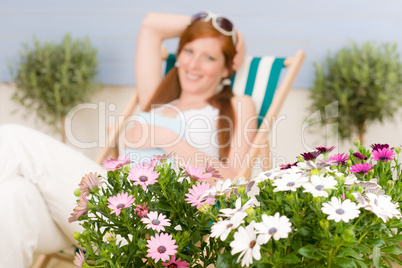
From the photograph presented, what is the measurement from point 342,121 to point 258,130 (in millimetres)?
1106

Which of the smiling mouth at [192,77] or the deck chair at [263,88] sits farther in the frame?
the smiling mouth at [192,77]

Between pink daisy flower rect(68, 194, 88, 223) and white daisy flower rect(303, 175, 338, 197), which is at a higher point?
white daisy flower rect(303, 175, 338, 197)

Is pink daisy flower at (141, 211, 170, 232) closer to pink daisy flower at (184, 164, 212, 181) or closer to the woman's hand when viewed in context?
pink daisy flower at (184, 164, 212, 181)

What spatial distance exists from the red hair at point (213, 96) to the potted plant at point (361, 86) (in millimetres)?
936

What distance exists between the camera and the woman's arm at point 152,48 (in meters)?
2.05

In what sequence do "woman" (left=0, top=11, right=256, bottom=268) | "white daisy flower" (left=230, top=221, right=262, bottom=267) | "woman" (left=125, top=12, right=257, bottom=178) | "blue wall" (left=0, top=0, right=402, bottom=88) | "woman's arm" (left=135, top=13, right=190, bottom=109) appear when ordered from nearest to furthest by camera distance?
1. "white daisy flower" (left=230, top=221, right=262, bottom=267)
2. "woman" (left=0, top=11, right=256, bottom=268)
3. "woman" (left=125, top=12, right=257, bottom=178)
4. "woman's arm" (left=135, top=13, right=190, bottom=109)
5. "blue wall" (left=0, top=0, right=402, bottom=88)

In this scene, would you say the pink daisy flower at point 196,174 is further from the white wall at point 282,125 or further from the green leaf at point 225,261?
the white wall at point 282,125

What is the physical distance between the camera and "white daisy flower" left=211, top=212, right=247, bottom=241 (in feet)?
1.59

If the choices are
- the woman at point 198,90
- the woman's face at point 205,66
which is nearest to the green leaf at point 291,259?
the woman at point 198,90

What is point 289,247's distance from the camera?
53 cm

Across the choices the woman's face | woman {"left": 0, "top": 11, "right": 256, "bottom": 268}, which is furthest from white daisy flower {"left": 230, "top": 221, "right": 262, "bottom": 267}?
the woman's face

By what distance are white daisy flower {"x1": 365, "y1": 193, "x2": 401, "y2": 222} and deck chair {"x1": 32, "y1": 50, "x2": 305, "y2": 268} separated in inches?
49.2

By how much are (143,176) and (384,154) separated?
344 mm

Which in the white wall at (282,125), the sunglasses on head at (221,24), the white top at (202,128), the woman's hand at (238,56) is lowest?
the white wall at (282,125)
